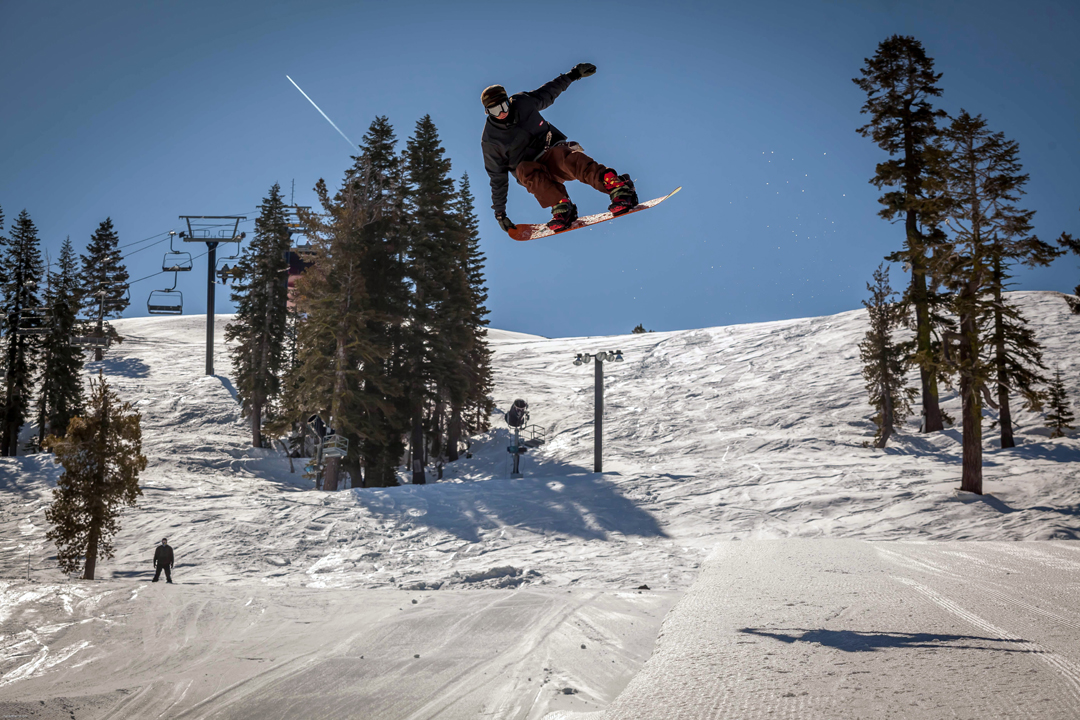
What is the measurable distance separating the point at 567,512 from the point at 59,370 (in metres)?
34.2

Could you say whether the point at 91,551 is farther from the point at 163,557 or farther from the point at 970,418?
the point at 970,418

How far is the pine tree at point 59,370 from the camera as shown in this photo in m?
37.6

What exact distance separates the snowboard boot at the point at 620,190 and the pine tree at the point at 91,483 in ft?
55.5

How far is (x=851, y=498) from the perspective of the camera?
65.2 feet

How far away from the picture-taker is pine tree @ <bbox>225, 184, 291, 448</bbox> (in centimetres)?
4038

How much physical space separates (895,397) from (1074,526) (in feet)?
55.5

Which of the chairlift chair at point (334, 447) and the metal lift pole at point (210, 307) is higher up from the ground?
the metal lift pole at point (210, 307)

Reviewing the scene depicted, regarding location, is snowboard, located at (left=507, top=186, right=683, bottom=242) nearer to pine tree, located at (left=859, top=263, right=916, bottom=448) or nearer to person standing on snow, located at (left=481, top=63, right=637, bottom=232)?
person standing on snow, located at (left=481, top=63, right=637, bottom=232)

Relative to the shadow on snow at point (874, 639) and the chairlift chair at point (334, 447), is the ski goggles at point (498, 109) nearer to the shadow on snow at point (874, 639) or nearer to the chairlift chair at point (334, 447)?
the shadow on snow at point (874, 639)

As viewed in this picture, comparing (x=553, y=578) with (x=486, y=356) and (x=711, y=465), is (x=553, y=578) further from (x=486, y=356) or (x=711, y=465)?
(x=486, y=356)

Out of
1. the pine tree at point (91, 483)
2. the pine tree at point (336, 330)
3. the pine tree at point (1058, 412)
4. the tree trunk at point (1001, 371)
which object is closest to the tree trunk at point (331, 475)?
the pine tree at point (336, 330)

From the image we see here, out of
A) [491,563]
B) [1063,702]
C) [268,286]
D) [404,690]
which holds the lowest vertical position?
[491,563]

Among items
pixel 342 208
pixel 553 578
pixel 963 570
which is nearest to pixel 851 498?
pixel 963 570

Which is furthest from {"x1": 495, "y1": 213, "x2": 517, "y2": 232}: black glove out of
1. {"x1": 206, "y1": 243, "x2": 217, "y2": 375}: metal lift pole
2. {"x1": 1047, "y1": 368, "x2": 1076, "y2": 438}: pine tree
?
{"x1": 206, "y1": 243, "x2": 217, "y2": 375}: metal lift pole
